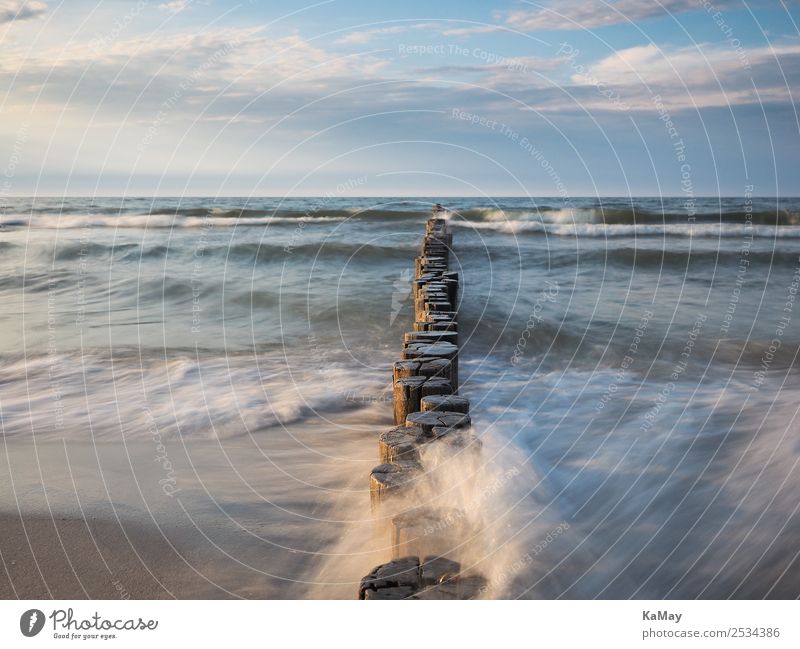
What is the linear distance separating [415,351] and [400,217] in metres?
22.5

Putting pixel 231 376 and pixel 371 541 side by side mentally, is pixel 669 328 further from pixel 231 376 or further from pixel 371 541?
pixel 371 541

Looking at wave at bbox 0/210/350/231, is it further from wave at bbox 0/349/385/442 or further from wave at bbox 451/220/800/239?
wave at bbox 0/349/385/442

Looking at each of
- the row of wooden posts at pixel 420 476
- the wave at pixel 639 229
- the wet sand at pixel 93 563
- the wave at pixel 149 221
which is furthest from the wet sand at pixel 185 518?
the wave at pixel 149 221

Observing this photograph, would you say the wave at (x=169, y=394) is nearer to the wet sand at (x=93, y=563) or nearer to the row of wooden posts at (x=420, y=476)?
the wet sand at (x=93, y=563)

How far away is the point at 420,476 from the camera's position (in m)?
3.39

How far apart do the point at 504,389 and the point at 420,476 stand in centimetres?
390

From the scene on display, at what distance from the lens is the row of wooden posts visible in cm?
267

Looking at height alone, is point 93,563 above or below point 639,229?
below

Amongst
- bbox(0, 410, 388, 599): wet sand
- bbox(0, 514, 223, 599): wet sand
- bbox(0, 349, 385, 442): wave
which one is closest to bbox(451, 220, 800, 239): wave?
bbox(0, 349, 385, 442): wave

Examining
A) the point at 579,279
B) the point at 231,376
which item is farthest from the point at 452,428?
the point at 579,279

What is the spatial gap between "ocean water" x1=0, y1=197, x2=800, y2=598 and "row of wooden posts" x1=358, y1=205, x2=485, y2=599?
31 cm

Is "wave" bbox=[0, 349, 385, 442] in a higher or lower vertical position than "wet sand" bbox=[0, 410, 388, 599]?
higher

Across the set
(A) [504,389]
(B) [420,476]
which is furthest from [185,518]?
(A) [504,389]

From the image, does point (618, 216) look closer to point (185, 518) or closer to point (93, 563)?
point (185, 518)
